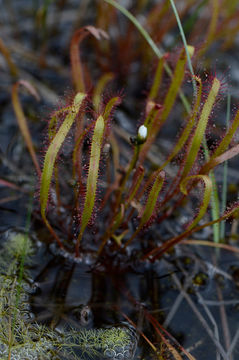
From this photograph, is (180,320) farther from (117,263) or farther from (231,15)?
(231,15)

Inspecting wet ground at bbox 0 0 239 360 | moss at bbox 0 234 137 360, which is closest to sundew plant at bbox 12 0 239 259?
wet ground at bbox 0 0 239 360

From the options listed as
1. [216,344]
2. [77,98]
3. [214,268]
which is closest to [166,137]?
[214,268]

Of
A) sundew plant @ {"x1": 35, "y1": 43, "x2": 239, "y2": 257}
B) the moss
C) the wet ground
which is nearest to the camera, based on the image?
sundew plant @ {"x1": 35, "y1": 43, "x2": 239, "y2": 257}

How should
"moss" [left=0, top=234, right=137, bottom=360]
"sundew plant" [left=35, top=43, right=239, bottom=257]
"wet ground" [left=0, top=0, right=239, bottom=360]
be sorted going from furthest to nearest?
"wet ground" [left=0, top=0, right=239, bottom=360] → "moss" [left=0, top=234, right=137, bottom=360] → "sundew plant" [left=35, top=43, right=239, bottom=257]

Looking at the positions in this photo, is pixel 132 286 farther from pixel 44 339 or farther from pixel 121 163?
Result: pixel 121 163

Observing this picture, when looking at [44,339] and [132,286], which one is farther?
[132,286]

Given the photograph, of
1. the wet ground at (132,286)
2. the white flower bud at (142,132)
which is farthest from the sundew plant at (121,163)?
the wet ground at (132,286)

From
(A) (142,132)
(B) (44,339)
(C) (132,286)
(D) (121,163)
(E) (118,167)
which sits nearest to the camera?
(A) (142,132)

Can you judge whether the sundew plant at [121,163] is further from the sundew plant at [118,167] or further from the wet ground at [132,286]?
the wet ground at [132,286]

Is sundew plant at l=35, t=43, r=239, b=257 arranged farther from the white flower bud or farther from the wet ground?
the wet ground

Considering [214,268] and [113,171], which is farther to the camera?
[113,171]

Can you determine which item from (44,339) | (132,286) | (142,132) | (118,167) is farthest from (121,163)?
(44,339)
